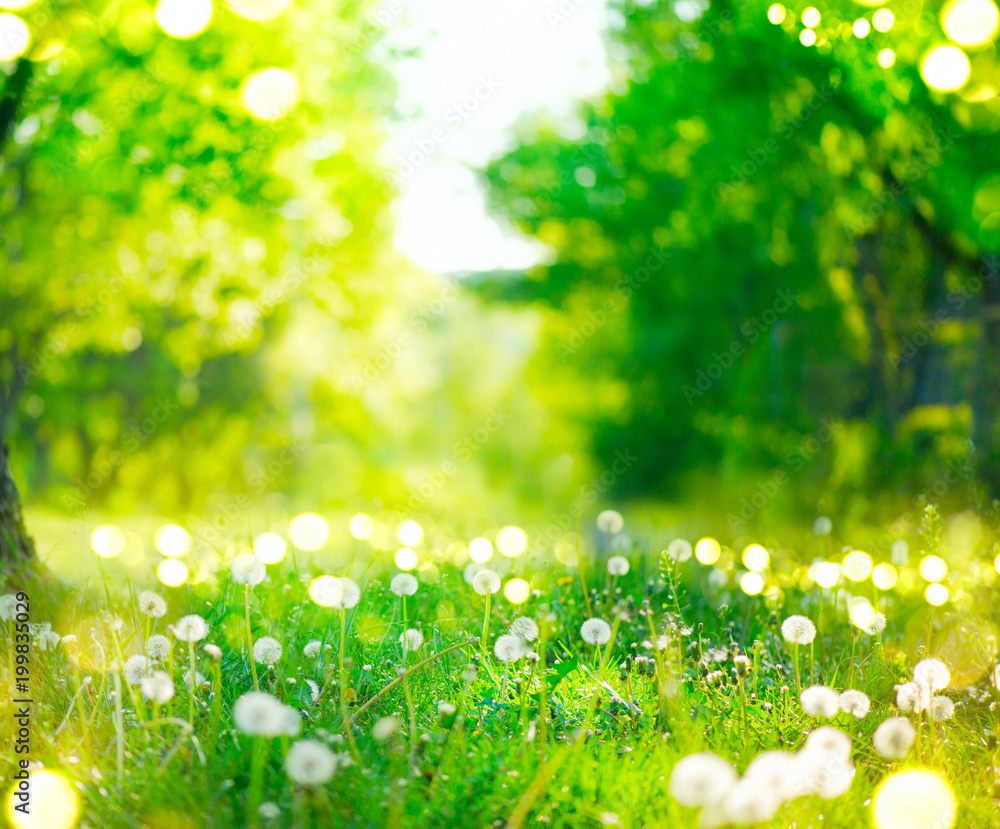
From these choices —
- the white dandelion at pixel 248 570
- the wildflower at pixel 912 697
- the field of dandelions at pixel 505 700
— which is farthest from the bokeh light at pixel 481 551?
the wildflower at pixel 912 697

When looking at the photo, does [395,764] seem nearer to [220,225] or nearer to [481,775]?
[481,775]

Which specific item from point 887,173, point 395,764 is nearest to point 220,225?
point 887,173

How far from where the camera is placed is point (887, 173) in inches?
257

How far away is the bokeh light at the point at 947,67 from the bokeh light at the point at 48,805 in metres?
4.15

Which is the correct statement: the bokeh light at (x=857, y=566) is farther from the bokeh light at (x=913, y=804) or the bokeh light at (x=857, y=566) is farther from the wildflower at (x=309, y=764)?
the wildflower at (x=309, y=764)

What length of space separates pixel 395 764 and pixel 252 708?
2.29ft

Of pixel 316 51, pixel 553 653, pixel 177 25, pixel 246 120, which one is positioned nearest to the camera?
pixel 553 653

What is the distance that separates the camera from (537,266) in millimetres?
15914

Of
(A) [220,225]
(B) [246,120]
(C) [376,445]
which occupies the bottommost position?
(C) [376,445]

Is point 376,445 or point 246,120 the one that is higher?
point 246,120

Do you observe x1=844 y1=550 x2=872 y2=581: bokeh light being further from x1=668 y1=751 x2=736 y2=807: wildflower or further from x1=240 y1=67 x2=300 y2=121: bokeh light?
x1=240 y1=67 x2=300 y2=121: bokeh light

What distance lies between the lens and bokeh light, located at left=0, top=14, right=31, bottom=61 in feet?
14.7

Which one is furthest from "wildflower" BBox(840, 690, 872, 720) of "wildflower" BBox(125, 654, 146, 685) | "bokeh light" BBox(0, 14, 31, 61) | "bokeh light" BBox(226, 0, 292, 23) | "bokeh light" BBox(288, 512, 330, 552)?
"bokeh light" BBox(226, 0, 292, 23)

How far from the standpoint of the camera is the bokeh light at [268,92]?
5.82 m
